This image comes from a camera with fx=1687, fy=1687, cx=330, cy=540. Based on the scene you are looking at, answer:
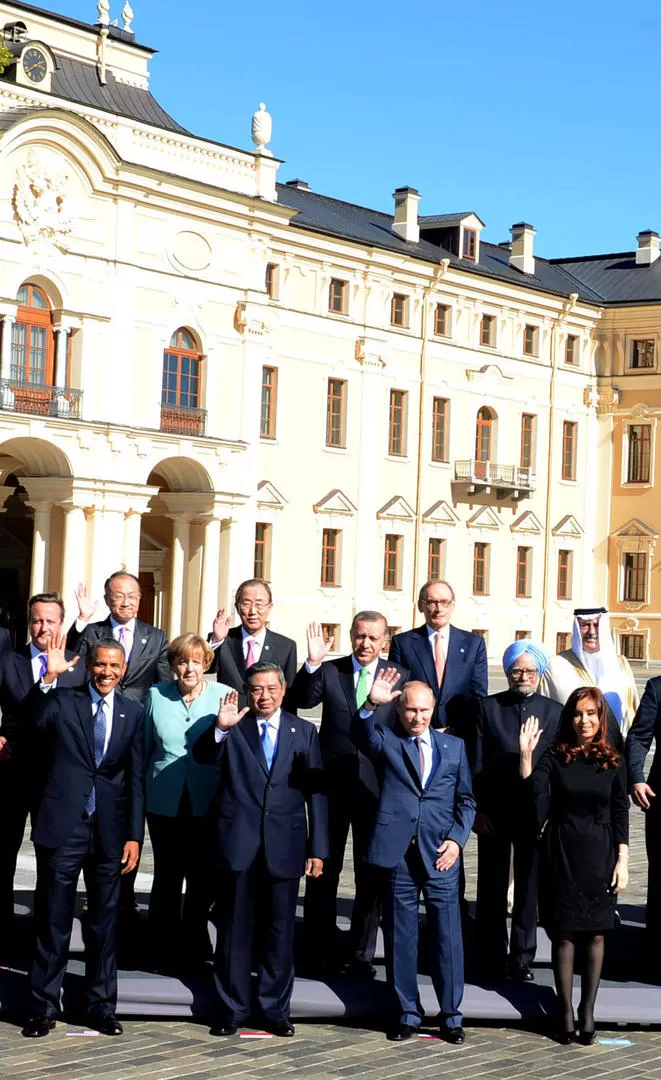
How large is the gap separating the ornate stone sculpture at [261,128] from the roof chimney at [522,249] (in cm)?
1310

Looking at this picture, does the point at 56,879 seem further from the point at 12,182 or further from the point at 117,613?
the point at 12,182

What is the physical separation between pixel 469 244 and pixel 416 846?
138 ft

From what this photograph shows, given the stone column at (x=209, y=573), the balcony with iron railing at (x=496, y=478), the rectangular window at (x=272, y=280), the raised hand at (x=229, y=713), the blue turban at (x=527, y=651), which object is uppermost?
the rectangular window at (x=272, y=280)

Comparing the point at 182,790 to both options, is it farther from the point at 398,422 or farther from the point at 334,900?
the point at 398,422

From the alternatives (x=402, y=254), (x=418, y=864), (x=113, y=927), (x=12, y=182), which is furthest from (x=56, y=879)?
(x=402, y=254)

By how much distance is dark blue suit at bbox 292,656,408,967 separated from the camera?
30.7ft

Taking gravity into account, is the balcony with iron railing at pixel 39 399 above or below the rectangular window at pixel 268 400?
below

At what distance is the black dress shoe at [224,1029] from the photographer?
8.32 meters

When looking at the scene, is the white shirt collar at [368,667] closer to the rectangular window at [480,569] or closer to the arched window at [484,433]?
the rectangular window at [480,569]

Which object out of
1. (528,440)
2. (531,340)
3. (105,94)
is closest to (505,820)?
(105,94)

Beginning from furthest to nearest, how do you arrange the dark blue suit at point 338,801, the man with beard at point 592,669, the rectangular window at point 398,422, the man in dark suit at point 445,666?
the rectangular window at point 398,422, the man with beard at point 592,669, the man in dark suit at point 445,666, the dark blue suit at point 338,801

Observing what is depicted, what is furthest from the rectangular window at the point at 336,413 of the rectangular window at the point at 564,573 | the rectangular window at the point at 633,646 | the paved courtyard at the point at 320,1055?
the paved courtyard at the point at 320,1055

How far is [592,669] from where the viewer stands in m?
10.4

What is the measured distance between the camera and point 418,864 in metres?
8.51
